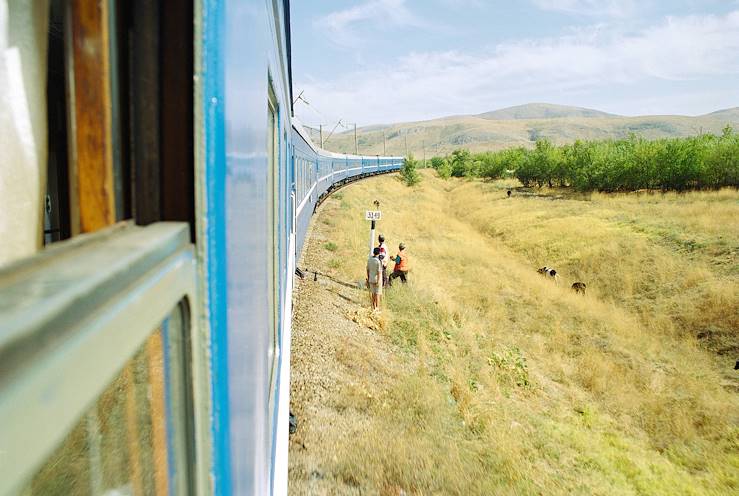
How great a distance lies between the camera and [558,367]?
1009 centimetres

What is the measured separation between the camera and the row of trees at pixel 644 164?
30.4 m

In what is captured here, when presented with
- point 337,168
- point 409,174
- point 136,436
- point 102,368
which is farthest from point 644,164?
point 102,368

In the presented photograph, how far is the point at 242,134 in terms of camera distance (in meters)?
0.98

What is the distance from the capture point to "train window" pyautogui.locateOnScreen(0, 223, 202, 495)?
316 millimetres

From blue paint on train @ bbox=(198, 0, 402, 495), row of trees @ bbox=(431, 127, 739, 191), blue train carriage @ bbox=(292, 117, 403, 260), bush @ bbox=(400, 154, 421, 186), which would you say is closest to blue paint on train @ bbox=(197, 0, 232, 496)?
blue paint on train @ bbox=(198, 0, 402, 495)

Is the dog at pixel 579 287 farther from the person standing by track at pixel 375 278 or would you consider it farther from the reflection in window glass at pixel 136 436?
the reflection in window glass at pixel 136 436

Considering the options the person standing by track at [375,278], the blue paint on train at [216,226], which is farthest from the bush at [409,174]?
the blue paint on train at [216,226]

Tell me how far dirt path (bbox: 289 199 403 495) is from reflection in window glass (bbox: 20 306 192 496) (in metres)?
4.09

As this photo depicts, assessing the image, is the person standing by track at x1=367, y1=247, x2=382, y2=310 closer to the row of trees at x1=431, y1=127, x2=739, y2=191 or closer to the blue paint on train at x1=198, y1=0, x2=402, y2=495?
the blue paint on train at x1=198, y1=0, x2=402, y2=495

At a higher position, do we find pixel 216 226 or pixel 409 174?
pixel 409 174

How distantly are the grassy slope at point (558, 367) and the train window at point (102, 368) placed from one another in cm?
447

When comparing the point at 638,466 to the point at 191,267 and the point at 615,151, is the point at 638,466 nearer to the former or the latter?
the point at 191,267

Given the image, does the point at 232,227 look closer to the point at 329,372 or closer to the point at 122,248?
the point at 122,248

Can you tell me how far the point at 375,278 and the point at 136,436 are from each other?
29.7ft
